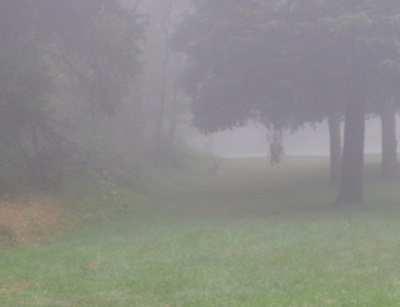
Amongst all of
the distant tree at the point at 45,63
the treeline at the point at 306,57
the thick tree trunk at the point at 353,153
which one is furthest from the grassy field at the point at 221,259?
the distant tree at the point at 45,63

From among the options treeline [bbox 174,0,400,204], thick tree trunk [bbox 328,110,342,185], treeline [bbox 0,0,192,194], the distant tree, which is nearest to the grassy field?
treeline [bbox 0,0,192,194]

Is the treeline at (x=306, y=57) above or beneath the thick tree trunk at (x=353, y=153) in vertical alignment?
above

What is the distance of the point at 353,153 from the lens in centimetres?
2519

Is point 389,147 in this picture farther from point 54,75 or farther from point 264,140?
point 264,140

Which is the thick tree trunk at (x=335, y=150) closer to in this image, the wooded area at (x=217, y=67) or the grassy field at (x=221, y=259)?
the wooded area at (x=217, y=67)

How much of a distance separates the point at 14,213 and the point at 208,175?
25.2 metres

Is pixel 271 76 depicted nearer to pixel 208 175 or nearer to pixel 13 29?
pixel 13 29

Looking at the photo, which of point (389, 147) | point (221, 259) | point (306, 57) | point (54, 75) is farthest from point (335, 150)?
point (221, 259)

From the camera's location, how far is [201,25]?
2734cm

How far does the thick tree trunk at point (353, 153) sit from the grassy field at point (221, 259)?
77 cm

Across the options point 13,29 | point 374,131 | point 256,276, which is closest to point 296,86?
point 13,29

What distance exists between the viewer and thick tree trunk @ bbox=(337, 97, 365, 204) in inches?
987

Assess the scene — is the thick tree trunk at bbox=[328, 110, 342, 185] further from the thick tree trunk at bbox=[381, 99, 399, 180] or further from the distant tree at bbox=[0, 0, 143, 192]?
the distant tree at bbox=[0, 0, 143, 192]

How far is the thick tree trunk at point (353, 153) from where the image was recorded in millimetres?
25062
